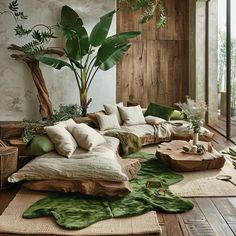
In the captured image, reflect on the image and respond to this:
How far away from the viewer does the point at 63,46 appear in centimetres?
746

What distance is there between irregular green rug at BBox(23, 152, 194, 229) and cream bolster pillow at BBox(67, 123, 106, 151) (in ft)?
2.22

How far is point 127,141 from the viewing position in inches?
200

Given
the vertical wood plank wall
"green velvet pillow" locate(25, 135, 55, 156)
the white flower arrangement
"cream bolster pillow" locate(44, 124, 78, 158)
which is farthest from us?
the vertical wood plank wall

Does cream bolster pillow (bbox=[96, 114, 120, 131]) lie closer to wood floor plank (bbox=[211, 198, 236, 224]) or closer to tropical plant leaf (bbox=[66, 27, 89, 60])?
tropical plant leaf (bbox=[66, 27, 89, 60])

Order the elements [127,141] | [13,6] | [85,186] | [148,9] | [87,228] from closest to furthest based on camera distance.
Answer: [87,228]
[85,186]
[127,141]
[13,6]
[148,9]

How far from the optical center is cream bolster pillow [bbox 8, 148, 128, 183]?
3.38 m

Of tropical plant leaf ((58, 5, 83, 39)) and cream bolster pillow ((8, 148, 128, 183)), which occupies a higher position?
tropical plant leaf ((58, 5, 83, 39))

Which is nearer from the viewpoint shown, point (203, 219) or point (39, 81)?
point (203, 219)

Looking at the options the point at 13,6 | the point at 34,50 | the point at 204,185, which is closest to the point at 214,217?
the point at 204,185

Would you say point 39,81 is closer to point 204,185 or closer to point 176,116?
point 176,116

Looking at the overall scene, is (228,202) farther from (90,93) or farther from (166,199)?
(90,93)

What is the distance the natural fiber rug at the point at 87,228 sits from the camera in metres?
2.65

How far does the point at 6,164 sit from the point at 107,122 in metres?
2.37

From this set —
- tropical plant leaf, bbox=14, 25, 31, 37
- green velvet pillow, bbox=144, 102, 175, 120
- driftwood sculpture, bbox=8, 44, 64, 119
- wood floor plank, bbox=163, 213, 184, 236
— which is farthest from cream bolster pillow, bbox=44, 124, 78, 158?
tropical plant leaf, bbox=14, 25, 31, 37
